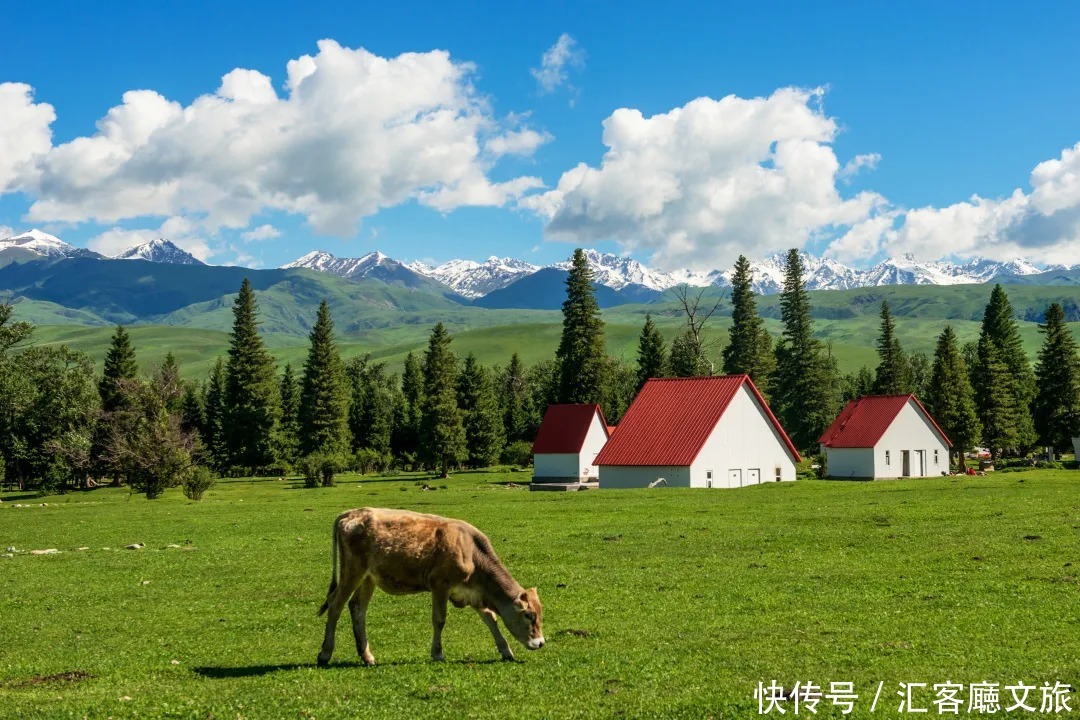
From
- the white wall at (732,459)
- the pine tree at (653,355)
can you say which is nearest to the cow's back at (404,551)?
the white wall at (732,459)

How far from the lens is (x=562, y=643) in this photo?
1488 cm

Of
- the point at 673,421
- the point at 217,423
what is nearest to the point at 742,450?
the point at 673,421

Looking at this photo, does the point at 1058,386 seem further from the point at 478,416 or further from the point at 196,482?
the point at 196,482

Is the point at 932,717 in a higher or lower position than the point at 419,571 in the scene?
lower

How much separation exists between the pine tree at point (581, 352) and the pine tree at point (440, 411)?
45.0ft

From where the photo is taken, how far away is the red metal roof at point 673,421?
64.2 m

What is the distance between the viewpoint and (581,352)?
308 ft

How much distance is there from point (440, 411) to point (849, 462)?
4394 centimetres

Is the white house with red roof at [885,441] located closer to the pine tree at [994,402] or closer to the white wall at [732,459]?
the white wall at [732,459]

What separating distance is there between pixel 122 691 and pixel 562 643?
650 cm

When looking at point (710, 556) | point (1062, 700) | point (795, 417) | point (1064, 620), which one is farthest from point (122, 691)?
point (795, 417)

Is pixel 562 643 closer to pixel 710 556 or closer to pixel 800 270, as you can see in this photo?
pixel 710 556

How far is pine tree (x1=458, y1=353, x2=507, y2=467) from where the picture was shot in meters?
113

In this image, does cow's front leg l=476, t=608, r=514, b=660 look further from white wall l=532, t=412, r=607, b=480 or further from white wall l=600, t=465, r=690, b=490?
white wall l=532, t=412, r=607, b=480
